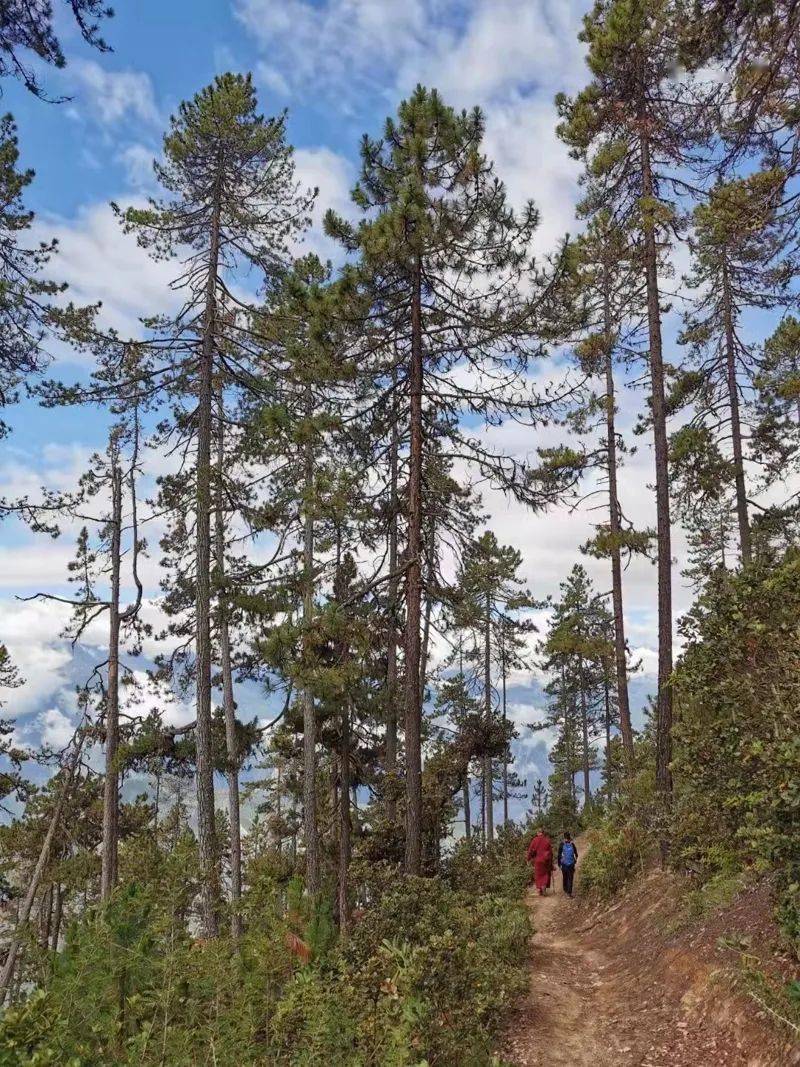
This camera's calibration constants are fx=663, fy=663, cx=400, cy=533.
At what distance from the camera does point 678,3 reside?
10.6 meters

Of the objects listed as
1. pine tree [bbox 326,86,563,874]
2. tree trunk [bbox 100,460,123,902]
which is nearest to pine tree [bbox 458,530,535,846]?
pine tree [bbox 326,86,563,874]

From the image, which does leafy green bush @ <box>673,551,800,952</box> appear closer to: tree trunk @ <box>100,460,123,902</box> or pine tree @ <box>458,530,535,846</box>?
pine tree @ <box>458,530,535,846</box>

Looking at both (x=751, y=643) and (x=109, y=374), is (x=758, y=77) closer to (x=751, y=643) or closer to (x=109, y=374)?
(x=751, y=643)

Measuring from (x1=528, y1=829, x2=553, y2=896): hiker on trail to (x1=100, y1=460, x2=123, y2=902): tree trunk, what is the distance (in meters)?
10.6

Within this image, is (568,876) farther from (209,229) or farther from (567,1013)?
(209,229)

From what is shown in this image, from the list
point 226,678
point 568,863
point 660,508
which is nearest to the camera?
point 660,508

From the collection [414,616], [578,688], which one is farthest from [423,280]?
[578,688]

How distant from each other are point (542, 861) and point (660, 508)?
1010cm

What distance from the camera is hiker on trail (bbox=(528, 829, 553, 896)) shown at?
17.1 m

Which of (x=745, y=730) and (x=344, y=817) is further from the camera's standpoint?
(x=344, y=817)

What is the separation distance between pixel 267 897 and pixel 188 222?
44.4ft

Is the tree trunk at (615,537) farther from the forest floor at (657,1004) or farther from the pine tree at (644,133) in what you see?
the forest floor at (657,1004)

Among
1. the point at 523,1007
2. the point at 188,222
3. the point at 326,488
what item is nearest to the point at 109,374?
the point at 188,222

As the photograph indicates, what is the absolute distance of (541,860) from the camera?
17.2 m
